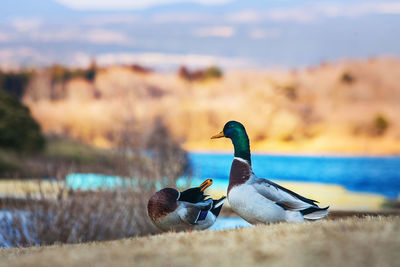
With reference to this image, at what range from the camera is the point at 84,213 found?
36.0 feet

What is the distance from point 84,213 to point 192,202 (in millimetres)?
4075

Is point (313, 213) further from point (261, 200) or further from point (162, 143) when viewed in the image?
point (162, 143)

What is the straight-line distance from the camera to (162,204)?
7297 mm

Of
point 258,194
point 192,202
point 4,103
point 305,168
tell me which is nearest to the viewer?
point 258,194

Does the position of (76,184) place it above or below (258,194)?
below

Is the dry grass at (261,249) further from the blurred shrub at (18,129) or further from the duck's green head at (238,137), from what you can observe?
the blurred shrub at (18,129)

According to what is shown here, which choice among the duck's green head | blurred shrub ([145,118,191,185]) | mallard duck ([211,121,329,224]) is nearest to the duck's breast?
mallard duck ([211,121,329,224])

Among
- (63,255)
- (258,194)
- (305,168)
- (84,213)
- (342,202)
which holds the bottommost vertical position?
(305,168)

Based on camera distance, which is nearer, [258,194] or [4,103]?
[258,194]

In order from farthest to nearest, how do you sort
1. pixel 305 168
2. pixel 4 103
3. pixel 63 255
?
pixel 305 168 < pixel 4 103 < pixel 63 255

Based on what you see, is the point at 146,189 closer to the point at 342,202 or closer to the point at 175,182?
the point at 175,182

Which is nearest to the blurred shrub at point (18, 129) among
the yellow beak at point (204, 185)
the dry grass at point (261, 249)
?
the yellow beak at point (204, 185)

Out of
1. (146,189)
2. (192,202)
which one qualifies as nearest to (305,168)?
(146,189)

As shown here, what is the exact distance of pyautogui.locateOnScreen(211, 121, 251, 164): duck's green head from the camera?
7.16 metres
